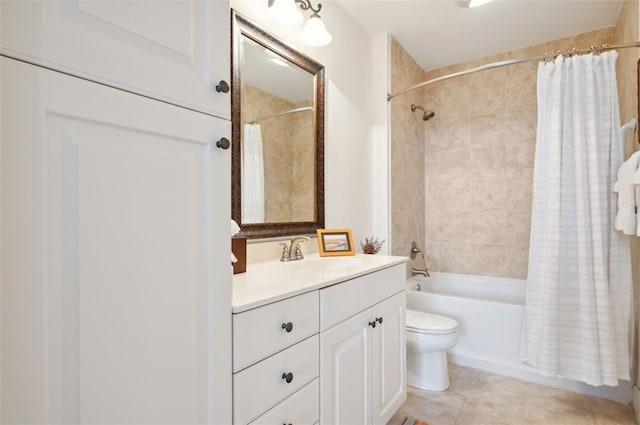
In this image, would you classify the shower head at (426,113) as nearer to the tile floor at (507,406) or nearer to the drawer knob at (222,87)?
the tile floor at (507,406)

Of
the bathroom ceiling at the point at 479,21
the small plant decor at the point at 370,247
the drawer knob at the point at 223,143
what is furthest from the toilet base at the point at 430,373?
the bathroom ceiling at the point at 479,21

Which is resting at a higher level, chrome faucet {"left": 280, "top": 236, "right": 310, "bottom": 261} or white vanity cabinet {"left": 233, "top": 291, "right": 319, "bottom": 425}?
chrome faucet {"left": 280, "top": 236, "right": 310, "bottom": 261}

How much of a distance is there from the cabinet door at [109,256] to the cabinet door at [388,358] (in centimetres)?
89

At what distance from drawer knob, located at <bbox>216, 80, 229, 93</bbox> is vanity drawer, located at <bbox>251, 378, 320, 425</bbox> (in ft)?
2.85

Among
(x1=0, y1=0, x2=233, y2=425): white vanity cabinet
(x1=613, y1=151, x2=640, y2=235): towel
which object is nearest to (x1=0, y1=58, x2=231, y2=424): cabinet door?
(x1=0, y1=0, x2=233, y2=425): white vanity cabinet

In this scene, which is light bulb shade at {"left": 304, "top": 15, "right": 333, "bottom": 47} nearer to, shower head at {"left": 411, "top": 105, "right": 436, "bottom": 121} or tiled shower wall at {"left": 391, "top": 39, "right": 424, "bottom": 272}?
tiled shower wall at {"left": 391, "top": 39, "right": 424, "bottom": 272}

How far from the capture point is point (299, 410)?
42.4 inches

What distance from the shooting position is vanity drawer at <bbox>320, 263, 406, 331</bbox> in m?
1.20

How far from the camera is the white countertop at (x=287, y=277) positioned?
3.17ft

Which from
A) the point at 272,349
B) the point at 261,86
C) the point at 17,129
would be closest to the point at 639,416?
the point at 272,349

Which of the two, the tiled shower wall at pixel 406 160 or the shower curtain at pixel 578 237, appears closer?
the shower curtain at pixel 578 237

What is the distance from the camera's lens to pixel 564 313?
1979 millimetres

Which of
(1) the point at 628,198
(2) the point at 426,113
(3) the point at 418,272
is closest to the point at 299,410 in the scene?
(1) the point at 628,198

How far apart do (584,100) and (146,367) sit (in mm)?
2490
